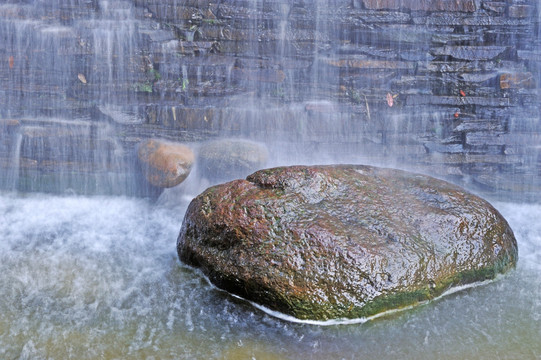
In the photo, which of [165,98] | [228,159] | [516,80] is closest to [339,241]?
[228,159]

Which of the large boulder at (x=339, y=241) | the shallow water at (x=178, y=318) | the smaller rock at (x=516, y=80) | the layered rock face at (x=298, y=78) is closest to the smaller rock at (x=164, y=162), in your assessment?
the layered rock face at (x=298, y=78)

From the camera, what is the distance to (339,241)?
11.6ft

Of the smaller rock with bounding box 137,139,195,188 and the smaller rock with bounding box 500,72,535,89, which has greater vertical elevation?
the smaller rock with bounding box 500,72,535,89

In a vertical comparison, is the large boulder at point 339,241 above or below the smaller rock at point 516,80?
below

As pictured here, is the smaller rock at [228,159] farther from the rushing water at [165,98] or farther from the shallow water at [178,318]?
the shallow water at [178,318]

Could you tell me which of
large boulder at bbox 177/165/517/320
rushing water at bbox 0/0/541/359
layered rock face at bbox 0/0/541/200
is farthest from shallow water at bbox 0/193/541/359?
layered rock face at bbox 0/0/541/200

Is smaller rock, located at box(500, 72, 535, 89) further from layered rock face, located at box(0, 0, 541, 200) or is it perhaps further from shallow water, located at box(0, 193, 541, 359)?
shallow water, located at box(0, 193, 541, 359)

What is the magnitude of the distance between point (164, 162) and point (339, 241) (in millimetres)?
2885

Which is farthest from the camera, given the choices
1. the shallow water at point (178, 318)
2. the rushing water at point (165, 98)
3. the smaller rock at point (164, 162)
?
the smaller rock at point (164, 162)

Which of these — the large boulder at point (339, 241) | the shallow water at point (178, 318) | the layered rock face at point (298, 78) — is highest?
the layered rock face at point (298, 78)

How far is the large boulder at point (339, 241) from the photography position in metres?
3.40

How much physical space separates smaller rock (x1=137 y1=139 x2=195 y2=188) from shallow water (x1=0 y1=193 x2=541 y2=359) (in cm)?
135

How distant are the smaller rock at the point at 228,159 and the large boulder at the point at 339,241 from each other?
5.75ft

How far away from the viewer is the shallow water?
3.08 meters
